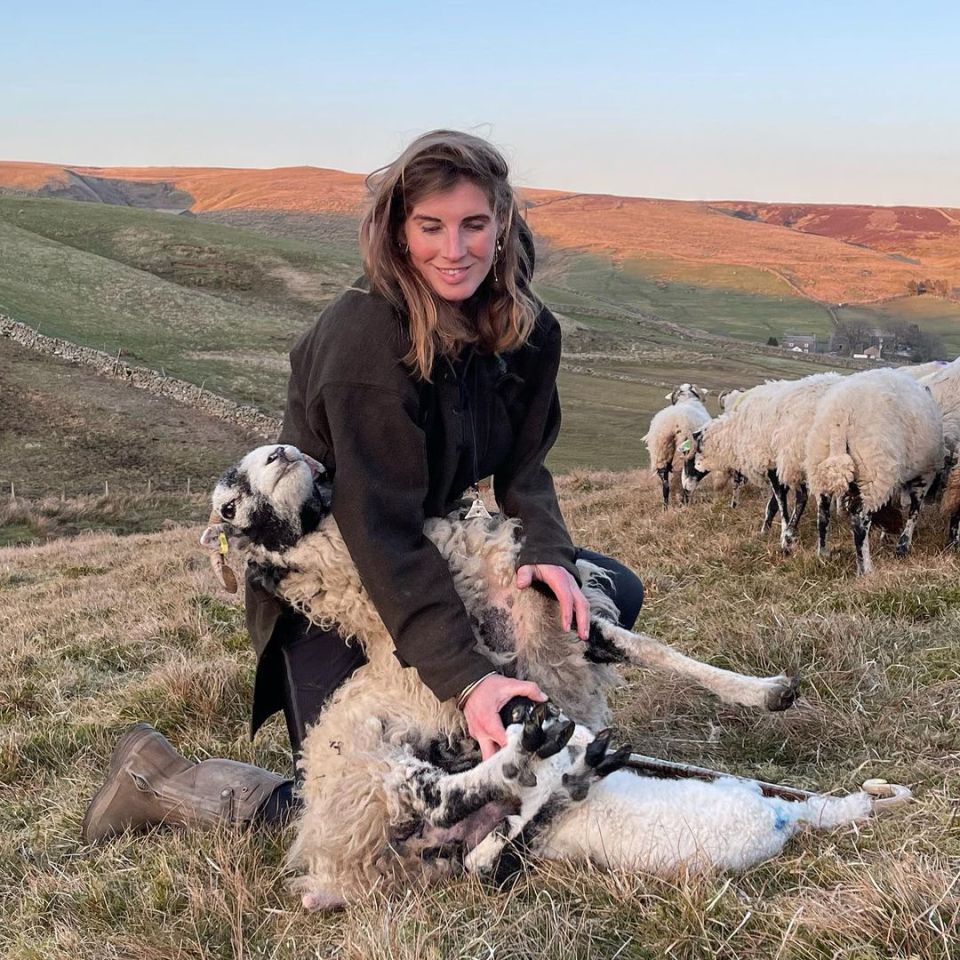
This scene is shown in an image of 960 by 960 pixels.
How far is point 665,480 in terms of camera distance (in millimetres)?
12852

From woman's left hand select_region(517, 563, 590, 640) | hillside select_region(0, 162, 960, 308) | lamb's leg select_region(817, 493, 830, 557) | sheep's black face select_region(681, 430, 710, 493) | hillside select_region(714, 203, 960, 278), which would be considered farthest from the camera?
hillside select_region(714, 203, 960, 278)

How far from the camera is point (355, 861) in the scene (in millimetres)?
2727

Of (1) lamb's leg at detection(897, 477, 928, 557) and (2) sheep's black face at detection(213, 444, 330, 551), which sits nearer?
(2) sheep's black face at detection(213, 444, 330, 551)

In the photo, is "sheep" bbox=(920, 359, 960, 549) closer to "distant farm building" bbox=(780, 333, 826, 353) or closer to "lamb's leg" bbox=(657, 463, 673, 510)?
"lamb's leg" bbox=(657, 463, 673, 510)

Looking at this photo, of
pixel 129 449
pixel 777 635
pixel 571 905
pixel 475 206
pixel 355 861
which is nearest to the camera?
pixel 571 905

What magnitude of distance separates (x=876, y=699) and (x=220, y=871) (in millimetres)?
2670

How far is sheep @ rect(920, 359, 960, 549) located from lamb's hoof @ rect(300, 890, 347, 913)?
564cm

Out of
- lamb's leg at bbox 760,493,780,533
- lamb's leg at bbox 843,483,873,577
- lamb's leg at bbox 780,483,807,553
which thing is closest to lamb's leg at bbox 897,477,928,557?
lamb's leg at bbox 843,483,873,577

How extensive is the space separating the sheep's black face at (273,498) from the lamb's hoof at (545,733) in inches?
45.8

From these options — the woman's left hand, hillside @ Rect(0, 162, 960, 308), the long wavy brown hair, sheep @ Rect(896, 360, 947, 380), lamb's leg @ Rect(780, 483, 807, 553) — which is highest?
hillside @ Rect(0, 162, 960, 308)

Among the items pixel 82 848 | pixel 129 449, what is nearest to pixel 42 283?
pixel 129 449

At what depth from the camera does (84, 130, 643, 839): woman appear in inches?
114

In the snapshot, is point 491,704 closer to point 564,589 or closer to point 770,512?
point 564,589

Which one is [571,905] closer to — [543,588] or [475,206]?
[543,588]
